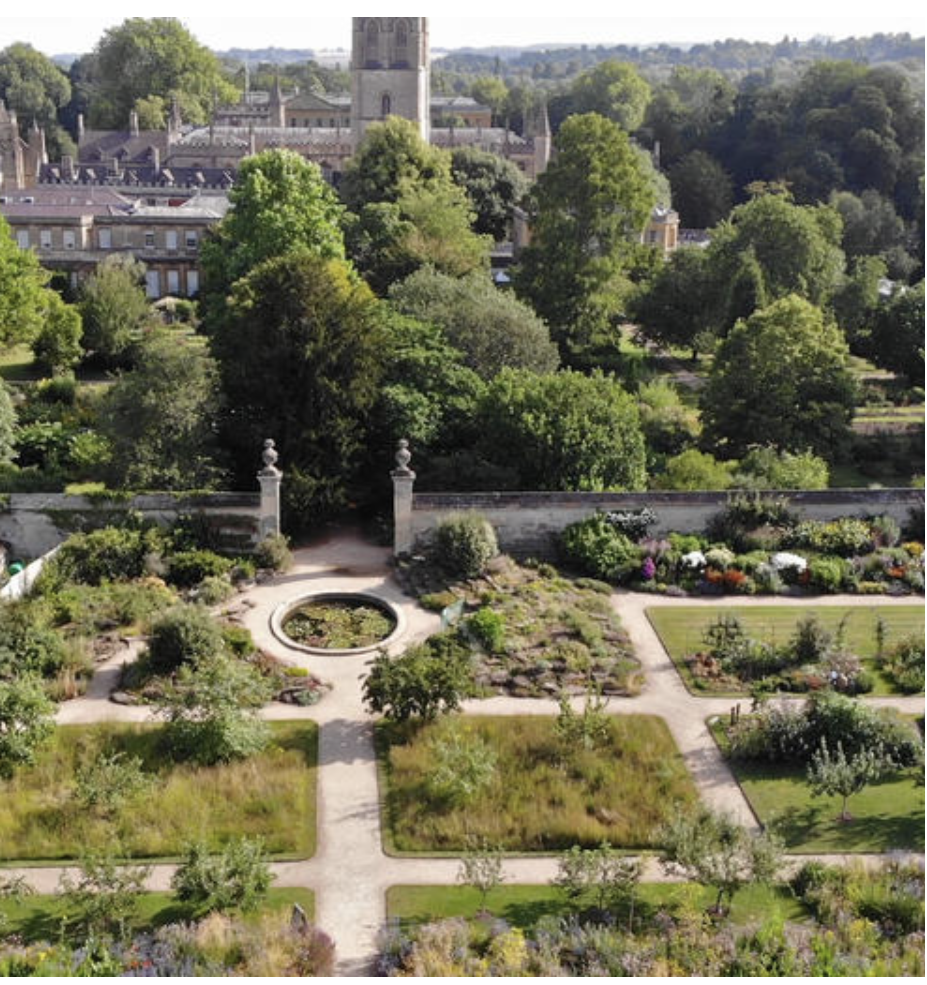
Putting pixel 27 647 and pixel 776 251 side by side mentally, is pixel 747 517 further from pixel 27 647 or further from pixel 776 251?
pixel 776 251

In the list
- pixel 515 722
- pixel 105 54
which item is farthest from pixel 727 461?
pixel 105 54

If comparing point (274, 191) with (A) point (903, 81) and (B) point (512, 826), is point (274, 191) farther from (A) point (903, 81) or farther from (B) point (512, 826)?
(A) point (903, 81)

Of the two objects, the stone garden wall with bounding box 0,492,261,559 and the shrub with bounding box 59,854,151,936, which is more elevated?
the stone garden wall with bounding box 0,492,261,559

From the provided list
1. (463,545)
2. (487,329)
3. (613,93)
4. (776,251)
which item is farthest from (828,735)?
(613,93)

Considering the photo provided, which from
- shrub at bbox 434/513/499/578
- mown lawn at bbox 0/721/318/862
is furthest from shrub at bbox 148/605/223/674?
shrub at bbox 434/513/499/578

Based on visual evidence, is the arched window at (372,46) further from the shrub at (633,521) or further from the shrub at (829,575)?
the shrub at (829,575)

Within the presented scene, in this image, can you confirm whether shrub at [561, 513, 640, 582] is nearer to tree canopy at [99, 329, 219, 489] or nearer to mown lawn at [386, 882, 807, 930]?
tree canopy at [99, 329, 219, 489]
